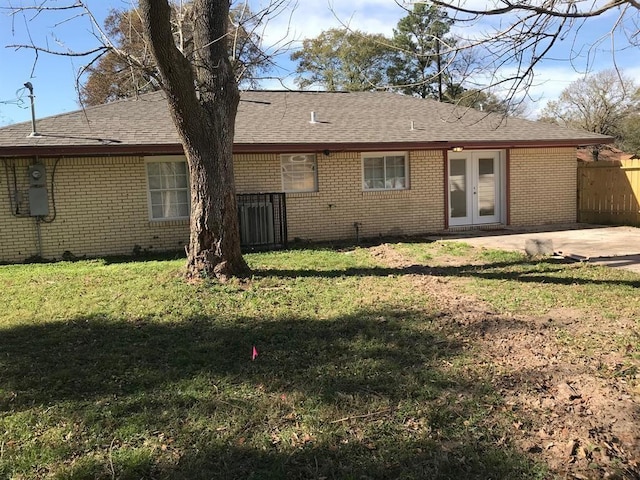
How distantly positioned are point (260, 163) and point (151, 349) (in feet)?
26.9

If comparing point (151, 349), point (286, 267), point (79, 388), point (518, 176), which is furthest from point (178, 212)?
point (518, 176)

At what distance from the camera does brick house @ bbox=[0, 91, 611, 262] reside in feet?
36.8

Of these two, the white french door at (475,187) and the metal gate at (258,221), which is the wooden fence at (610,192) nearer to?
the white french door at (475,187)

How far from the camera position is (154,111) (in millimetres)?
13758

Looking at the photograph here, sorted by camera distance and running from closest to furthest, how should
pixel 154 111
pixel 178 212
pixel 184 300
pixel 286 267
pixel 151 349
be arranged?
pixel 151 349 < pixel 184 300 < pixel 286 267 < pixel 178 212 < pixel 154 111

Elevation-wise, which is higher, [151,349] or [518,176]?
[518,176]

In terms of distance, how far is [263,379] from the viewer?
14.3 feet

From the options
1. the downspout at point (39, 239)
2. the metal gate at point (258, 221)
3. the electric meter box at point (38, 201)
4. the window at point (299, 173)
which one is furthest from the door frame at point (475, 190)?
the downspout at point (39, 239)

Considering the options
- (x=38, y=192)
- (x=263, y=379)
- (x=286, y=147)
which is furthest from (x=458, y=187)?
(x=263, y=379)

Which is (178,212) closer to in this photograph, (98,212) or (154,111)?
(98,212)

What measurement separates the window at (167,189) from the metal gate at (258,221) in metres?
1.56

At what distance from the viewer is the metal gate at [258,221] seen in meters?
11.6

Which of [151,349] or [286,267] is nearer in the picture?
[151,349]

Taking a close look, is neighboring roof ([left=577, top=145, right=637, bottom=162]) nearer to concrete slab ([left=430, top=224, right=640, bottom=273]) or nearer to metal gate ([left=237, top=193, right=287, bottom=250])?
concrete slab ([left=430, top=224, right=640, bottom=273])
